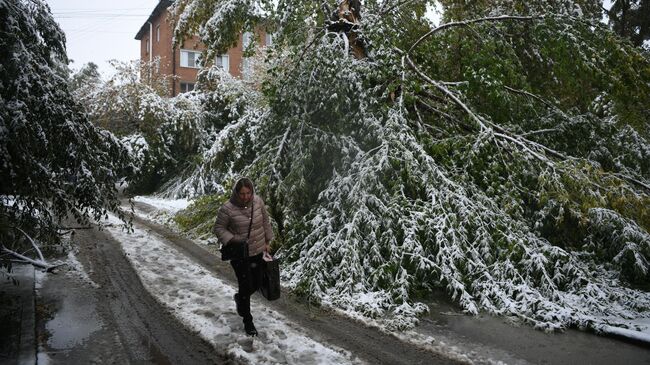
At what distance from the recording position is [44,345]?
151 inches

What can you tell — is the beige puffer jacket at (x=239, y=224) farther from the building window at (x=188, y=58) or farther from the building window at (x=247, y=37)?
the building window at (x=188, y=58)

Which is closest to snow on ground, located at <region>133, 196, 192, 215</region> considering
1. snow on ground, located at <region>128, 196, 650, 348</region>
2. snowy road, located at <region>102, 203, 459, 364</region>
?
snowy road, located at <region>102, 203, 459, 364</region>

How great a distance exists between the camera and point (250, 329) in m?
4.18

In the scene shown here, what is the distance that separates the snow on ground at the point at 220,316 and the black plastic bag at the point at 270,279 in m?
0.41

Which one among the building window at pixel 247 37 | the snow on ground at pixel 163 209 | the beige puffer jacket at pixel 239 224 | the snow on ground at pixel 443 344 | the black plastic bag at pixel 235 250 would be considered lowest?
the snow on ground at pixel 443 344

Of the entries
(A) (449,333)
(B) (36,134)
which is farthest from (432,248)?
(B) (36,134)

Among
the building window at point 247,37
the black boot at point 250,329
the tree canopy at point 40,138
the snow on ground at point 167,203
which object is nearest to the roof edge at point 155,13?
the building window at point 247,37

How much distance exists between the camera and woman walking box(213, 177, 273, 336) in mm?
4156

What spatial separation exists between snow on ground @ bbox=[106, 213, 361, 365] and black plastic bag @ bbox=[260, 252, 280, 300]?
41 cm

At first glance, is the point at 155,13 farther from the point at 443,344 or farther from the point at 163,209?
the point at 443,344

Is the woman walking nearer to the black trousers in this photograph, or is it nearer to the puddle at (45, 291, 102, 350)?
the black trousers

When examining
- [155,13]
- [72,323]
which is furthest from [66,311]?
[155,13]

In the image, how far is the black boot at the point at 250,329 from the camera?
13.6 ft

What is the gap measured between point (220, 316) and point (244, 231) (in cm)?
119
